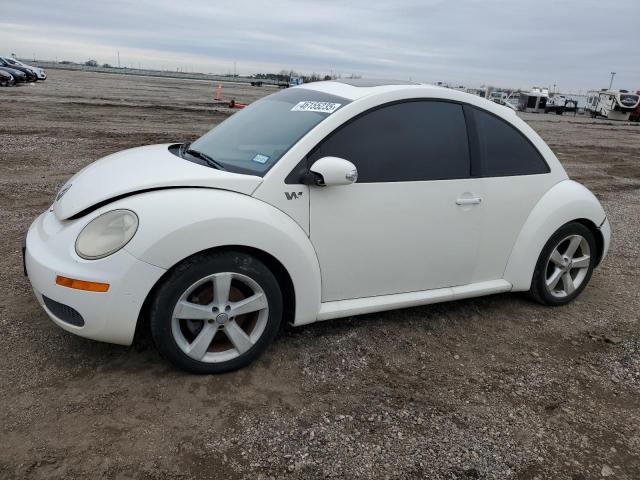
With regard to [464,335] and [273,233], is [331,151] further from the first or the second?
[464,335]

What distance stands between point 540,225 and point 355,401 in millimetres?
2123

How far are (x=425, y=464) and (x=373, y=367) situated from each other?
2.82 feet

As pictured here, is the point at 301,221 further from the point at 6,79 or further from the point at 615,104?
the point at 615,104

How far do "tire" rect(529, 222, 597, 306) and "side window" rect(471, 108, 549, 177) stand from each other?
2.01ft

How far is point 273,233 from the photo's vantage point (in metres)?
2.96

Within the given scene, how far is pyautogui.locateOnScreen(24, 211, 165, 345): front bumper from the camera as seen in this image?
2.67m

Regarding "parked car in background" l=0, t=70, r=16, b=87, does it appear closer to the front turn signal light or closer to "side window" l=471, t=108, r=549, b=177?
the front turn signal light

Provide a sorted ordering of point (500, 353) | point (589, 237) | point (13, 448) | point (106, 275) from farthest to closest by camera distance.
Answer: point (589, 237)
point (500, 353)
point (106, 275)
point (13, 448)

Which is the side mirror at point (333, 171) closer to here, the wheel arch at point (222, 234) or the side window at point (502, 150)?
the wheel arch at point (222, 234)

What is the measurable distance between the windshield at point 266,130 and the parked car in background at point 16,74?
3138cm

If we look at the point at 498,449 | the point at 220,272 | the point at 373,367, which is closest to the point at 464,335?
the point at 373,367

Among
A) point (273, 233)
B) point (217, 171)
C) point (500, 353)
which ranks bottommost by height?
point (500, 353)

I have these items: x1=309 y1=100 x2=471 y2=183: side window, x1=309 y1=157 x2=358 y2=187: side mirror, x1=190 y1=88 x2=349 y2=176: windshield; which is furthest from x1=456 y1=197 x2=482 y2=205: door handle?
x1=190 y1=88 x2=349 y2=176: windshield

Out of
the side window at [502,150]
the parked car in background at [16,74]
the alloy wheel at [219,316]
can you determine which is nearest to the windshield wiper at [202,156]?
the alloy wheel at [219,316]
